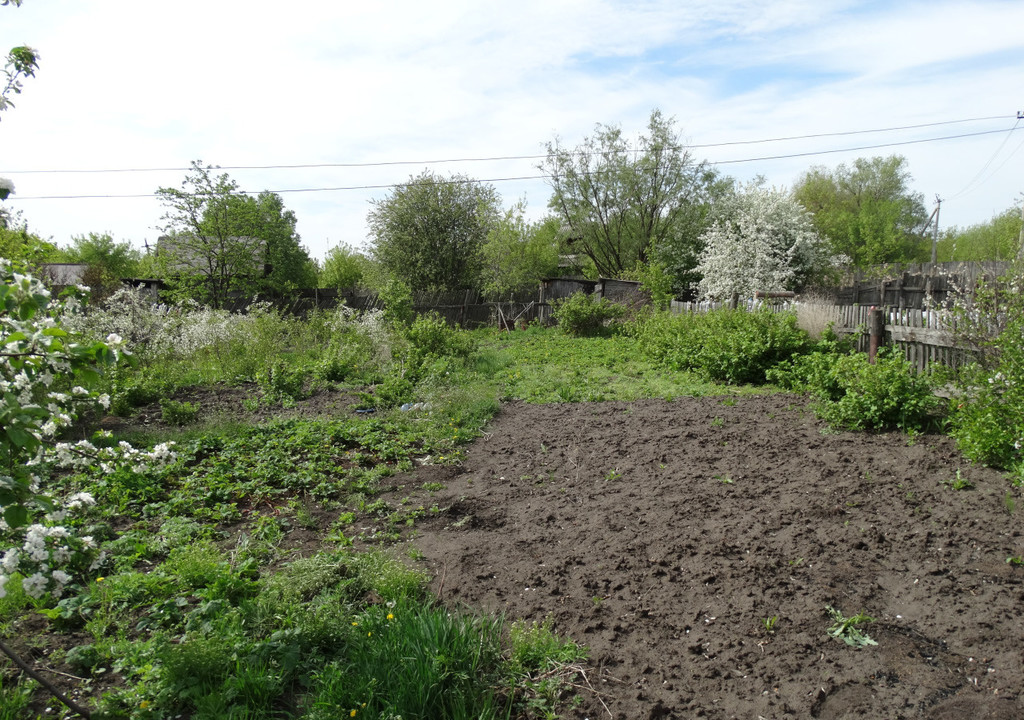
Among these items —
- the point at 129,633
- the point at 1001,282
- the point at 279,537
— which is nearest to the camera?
the point at 129,633

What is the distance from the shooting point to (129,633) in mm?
3131

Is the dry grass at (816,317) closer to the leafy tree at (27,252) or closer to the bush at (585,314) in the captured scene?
the bush at (585,314)

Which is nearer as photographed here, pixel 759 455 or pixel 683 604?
pixel 683 604

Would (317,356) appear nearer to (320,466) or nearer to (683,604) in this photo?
(320,466)

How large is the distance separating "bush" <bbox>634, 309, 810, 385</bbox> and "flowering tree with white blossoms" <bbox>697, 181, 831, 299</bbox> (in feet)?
26.3

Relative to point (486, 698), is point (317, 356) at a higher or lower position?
higher

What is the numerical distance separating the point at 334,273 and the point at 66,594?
2822 cm

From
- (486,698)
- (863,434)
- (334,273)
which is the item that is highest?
(334,273)

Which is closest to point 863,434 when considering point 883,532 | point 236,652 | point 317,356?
point 883,532

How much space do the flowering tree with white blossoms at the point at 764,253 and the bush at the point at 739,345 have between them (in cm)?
803

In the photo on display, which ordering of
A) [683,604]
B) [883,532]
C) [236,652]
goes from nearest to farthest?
[236,652] → [683,604] → [883,532]

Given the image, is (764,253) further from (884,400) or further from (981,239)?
(981,239)

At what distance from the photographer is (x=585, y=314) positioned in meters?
Answer: 16.6

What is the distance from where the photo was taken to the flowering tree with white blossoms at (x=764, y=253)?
18297 mm
